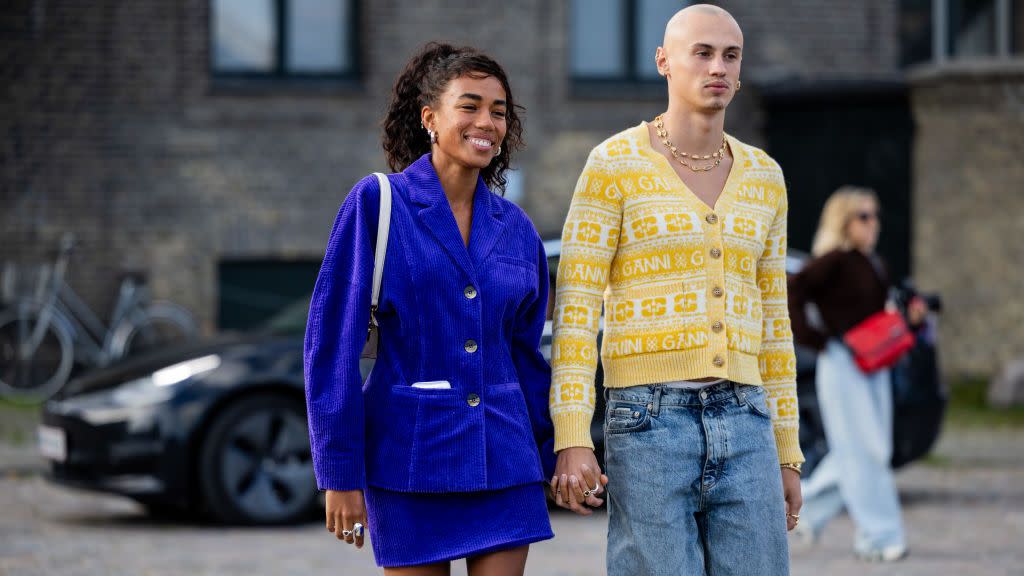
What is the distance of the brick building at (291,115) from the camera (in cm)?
1652

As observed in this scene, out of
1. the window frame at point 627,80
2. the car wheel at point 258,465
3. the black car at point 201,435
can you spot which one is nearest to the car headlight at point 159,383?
the black car at point 201,435

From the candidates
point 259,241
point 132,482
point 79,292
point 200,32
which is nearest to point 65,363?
point 79,292

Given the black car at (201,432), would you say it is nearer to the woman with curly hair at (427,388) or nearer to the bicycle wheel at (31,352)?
the woman with curly hair at (427,388)

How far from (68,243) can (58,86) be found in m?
1.59

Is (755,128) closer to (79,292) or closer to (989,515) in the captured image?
(79,292)

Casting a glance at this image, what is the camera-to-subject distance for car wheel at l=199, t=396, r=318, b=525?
868cm

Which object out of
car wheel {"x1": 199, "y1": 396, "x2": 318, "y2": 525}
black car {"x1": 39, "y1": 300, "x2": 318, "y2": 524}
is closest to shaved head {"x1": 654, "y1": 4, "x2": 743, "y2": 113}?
black car {"x1": 39, "y1": 300, "x2": 318, "y2": 524}

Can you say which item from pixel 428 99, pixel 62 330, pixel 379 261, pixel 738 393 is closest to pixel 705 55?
pixel 428 99

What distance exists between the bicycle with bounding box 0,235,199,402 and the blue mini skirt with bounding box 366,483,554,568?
41.2 ft

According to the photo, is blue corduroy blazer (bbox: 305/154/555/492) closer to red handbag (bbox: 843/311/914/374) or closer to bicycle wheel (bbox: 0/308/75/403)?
red handbag (bbox: 843/311/914/374)

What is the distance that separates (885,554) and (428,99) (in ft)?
15.8

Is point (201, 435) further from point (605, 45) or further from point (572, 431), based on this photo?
point (605, 45)

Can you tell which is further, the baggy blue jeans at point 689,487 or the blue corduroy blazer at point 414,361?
the baggy blue jeans at point 689,487

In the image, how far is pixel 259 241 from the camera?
16.9 meters
